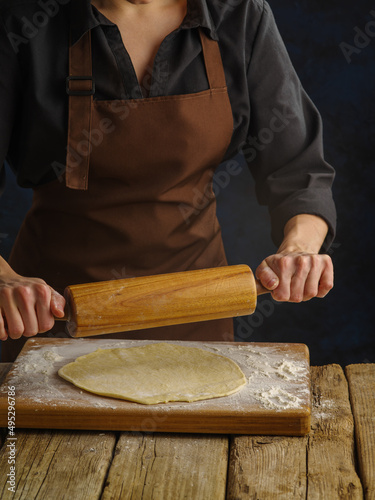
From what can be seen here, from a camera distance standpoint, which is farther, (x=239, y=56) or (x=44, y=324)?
(x=239, y=56)

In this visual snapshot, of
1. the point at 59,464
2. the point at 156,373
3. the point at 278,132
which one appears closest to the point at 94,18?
the point at 278,132

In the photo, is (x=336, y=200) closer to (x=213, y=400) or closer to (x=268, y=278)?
(x=268, y=278)

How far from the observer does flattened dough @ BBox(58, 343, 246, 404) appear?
1.35 meters

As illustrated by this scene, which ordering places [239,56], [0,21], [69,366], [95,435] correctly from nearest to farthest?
[95,435] < [69,366] < [0,21] < [239,56]

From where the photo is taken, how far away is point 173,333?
73.4 inches

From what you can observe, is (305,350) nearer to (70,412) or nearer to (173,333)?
(173,333)

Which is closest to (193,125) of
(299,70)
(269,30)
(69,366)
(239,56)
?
(239,56)

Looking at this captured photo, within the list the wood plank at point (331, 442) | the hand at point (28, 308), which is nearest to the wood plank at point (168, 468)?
the wood plank at point (331, 442)

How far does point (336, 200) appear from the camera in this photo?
9.48 ft

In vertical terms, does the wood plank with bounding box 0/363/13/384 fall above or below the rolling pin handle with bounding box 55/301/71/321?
below

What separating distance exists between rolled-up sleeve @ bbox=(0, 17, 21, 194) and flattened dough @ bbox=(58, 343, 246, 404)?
1.82ft

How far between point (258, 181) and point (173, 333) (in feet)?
1.55

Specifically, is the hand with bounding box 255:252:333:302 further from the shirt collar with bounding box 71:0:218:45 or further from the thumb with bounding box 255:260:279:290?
the shirt collar with bounding box 71:0:218:45

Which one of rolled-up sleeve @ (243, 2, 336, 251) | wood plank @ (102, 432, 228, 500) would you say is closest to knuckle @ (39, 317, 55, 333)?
wood plank @ (102, 432, 228, 500)
